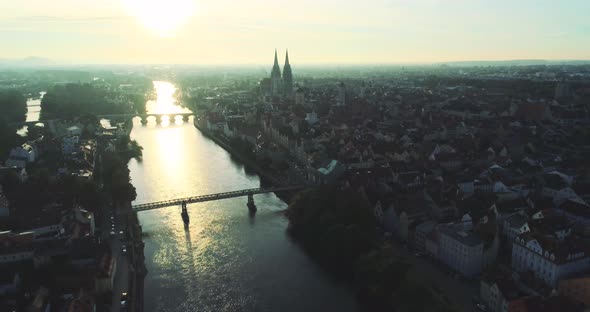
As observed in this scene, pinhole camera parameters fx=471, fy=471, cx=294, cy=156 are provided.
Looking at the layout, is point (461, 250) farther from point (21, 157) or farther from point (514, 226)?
point (21, 157)

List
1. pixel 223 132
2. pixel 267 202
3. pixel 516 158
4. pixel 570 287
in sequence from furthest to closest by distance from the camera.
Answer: pixel 223 132, pixel 516 158, pixel 267 202, pixel 570 287

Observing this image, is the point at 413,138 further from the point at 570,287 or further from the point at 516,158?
the point at 570,287

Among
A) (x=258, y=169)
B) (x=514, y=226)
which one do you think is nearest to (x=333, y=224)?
(x=514, y=226)

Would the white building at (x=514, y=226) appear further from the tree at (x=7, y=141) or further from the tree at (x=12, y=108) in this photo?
the tree at (x=12, y=108)

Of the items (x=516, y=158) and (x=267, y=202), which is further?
(x=516, y=158)

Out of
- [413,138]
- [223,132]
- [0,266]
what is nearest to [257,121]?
[223,132]

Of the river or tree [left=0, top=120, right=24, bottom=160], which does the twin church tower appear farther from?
the river
